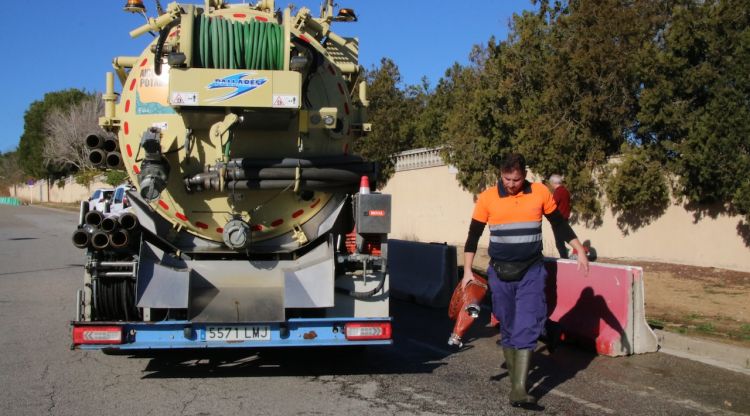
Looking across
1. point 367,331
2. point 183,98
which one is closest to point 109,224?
point 183,98

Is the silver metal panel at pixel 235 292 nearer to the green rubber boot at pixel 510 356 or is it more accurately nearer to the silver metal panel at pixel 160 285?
the silver metal panel at pixel 160 285

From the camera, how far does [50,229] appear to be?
1335 inches

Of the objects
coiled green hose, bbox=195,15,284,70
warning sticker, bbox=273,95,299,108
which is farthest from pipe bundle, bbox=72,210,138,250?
warning sticker, bbox=273,95,299,108

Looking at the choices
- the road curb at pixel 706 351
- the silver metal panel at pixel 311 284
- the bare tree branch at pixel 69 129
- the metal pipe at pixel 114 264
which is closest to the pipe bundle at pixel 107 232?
the metal pipe at pixel 114 264

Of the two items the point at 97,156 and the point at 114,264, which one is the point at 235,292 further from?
the point at 97,156

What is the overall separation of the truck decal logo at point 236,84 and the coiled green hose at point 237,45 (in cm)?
18

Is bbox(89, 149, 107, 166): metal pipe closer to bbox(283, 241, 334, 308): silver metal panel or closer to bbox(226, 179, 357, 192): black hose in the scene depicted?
bbox(226, 179, 357, 192): black hose

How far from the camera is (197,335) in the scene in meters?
6.36

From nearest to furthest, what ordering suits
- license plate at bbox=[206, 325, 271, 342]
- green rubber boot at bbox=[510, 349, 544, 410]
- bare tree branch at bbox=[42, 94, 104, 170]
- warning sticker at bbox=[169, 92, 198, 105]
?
green rubber boot at bbox=[510, 349, 544, 410] < warning sticker at bbox=[169, 92, 198, 105] < license plate at bbox=[206, 325, 271, 342] < bare tree branch at bbox=[42, 94, 104, 170]

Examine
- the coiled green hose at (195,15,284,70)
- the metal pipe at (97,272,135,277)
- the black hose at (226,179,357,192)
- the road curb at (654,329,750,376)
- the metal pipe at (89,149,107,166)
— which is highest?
the coiled green hose at (195,15,284,70)

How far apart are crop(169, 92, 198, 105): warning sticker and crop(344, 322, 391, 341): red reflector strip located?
2.25 m

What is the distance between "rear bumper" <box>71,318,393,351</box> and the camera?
6.30m

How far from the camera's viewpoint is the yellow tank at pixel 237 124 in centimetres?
625

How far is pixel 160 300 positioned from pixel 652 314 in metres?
6.60
